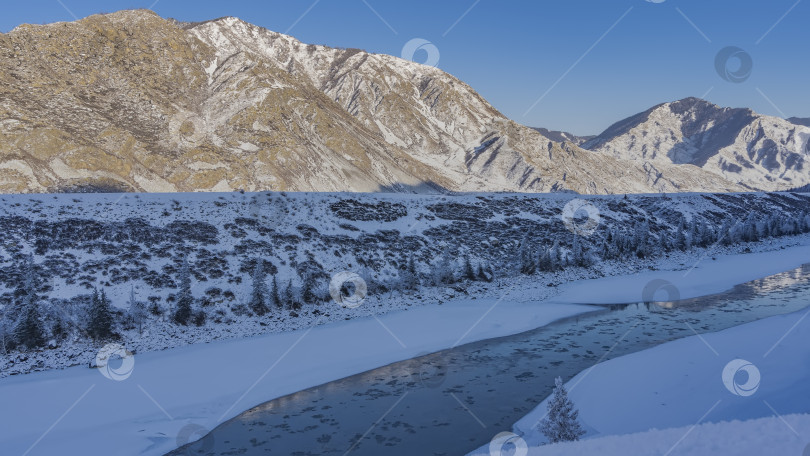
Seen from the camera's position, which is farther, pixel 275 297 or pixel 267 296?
pixel 275 297

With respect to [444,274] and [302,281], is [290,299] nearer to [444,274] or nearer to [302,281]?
[302,281]

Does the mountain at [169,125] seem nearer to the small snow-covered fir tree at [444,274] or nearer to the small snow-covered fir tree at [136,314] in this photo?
the small snow-covered fir tree at [136,314]

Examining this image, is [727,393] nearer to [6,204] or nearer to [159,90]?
[6,204]

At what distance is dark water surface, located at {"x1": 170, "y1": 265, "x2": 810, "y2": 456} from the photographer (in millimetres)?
14914

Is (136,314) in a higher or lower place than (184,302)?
lower

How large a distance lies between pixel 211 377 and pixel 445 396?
1025 cm

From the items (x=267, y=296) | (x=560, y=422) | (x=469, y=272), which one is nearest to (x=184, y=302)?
(x=267, y=296)

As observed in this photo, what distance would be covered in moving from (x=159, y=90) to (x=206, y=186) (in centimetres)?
4667

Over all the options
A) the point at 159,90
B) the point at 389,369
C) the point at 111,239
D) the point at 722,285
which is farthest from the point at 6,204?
the point at 159,90

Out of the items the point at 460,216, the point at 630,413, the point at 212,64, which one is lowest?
the point at 630,413

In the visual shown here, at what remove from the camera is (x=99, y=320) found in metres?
24.0

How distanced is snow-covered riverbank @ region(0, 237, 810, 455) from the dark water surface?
1188 mm

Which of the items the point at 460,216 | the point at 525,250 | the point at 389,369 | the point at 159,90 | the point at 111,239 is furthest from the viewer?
the point at 159,90

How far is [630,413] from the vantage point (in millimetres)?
14578
